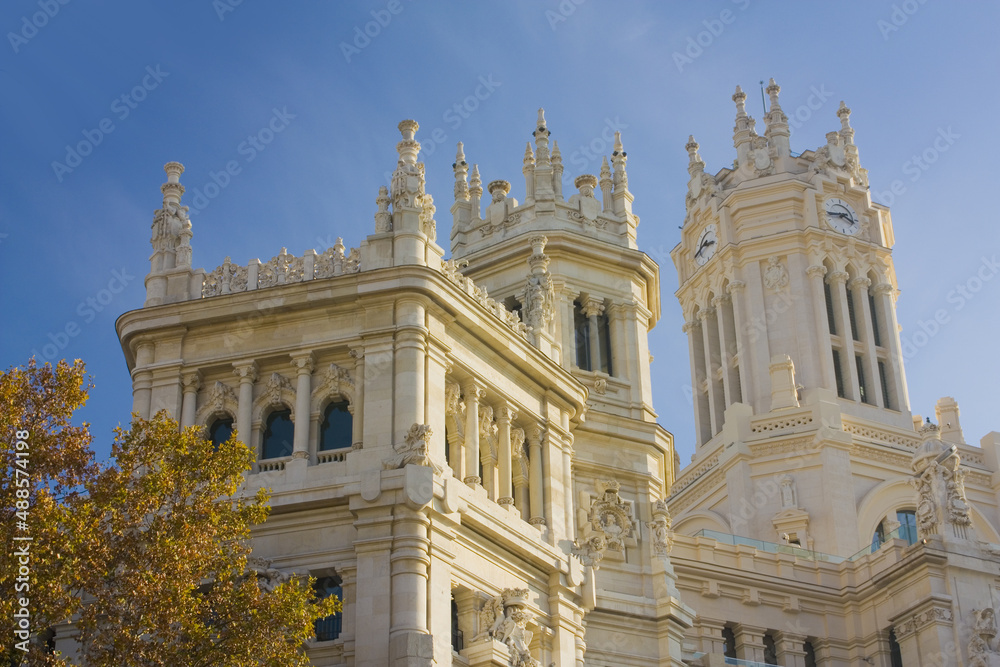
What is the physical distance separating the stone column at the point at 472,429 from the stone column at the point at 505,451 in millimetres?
791

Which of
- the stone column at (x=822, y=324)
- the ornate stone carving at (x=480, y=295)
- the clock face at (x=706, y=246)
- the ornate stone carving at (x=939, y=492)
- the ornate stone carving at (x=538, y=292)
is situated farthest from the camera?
the clock face at (x=706, y=246)

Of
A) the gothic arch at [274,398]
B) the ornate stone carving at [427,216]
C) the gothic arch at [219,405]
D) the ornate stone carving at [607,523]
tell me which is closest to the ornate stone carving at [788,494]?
the ornate stone carving at [607,523]

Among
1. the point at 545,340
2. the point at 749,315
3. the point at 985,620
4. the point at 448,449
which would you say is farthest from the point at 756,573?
the point at 749,315

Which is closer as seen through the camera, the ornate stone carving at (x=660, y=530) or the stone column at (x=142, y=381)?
the stone column at (x=142, y=381)

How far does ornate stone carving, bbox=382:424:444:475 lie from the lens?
35.8 m

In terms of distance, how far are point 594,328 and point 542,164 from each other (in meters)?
6.77

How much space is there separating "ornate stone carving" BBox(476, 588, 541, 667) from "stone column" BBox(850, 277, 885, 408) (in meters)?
40.9

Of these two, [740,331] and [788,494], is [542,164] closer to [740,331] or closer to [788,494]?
[788,494]

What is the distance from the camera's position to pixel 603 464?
45312 millimetres

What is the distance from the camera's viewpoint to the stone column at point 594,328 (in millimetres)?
47938

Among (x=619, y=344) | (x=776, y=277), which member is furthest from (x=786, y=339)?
(x=619, y=344)

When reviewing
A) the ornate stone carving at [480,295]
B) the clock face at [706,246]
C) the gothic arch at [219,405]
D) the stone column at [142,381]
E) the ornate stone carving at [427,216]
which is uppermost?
the clock face at [706,246]

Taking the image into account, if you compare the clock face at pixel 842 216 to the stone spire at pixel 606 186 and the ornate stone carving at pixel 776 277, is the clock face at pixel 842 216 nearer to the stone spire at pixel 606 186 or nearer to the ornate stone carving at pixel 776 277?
the ornate stone carving at pixel 776 277

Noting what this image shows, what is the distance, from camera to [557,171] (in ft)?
172
